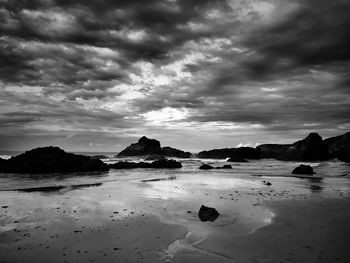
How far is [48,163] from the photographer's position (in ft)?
106

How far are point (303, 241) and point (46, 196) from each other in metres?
12.6

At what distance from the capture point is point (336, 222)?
9078mm

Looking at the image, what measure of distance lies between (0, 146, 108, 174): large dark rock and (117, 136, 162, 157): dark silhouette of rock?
189 ft

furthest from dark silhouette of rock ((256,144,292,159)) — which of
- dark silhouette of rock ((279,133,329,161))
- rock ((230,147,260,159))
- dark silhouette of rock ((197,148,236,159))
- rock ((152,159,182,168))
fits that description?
rock ((152,159,182,168))

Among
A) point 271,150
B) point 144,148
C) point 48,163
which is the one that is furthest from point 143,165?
point 271,150

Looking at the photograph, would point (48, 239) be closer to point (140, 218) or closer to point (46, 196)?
point (140, 218)

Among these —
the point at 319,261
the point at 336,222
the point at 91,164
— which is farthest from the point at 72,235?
the point at 91,164

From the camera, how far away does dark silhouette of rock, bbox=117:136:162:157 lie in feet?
308

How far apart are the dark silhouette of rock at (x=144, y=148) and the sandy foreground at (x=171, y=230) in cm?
8048

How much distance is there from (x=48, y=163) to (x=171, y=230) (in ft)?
92.3

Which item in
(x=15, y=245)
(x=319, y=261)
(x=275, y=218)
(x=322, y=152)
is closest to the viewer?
(x=319, y=261)

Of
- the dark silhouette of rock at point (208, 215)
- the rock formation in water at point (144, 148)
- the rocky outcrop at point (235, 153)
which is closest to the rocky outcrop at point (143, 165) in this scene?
the dark silhouette of rock at point (208, 215)

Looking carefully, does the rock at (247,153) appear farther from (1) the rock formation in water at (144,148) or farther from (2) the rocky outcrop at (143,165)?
(2) the rocky outcrop at (143,165)

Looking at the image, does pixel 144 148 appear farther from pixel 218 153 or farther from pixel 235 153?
pixel 218 153
